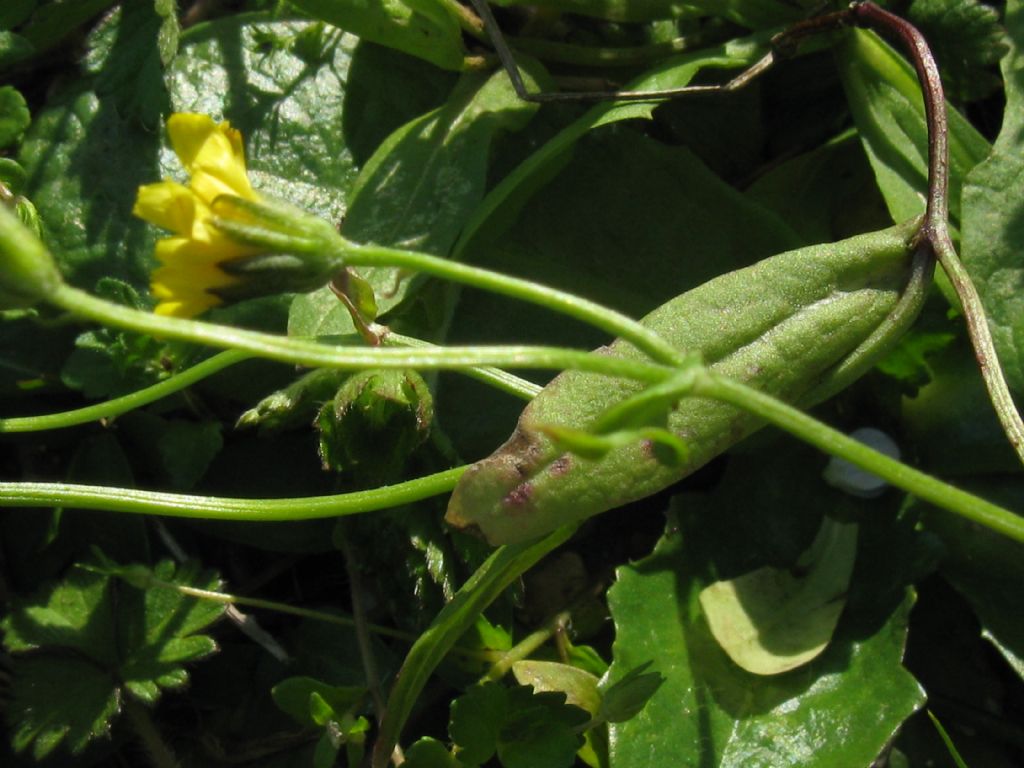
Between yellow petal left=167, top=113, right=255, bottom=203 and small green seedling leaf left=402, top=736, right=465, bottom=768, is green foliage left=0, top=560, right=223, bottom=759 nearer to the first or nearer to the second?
small green seedling leaf left=402, top=736, right=465, bottom=768

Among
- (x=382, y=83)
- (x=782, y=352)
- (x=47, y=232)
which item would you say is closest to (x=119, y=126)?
(x=47, y=232)

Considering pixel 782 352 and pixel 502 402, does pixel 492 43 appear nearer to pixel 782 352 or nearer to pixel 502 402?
pixel 502 402

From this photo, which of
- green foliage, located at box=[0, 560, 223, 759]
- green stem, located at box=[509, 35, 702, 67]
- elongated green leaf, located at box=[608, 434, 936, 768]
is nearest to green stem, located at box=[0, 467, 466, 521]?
green foliage, located at box=[0, 560, 223, 759]

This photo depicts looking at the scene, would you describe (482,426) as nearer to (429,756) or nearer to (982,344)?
(429,756)

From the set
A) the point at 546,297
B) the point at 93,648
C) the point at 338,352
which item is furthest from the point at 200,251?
the point at 93,648

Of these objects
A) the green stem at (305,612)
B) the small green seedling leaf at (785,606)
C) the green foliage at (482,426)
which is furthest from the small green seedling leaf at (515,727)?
the small green seedling leaf at (785,606)

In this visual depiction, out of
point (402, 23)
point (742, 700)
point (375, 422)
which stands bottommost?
point (742, 700)

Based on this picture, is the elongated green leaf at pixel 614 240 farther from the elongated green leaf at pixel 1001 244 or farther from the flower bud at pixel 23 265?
the flower bud at pixel 23 265
